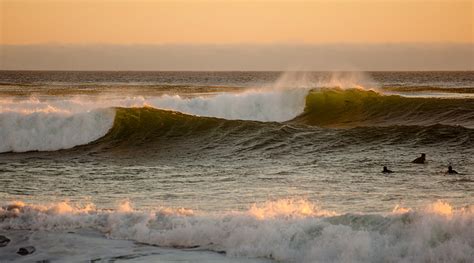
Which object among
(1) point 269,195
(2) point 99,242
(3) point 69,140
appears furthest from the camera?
(3) point 69,140

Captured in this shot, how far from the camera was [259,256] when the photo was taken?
10586mm

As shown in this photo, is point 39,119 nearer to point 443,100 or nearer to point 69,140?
point 69,140

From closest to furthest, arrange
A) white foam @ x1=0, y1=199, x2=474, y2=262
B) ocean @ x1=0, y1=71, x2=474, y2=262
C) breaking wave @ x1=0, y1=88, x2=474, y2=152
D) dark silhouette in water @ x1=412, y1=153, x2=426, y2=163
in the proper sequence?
white foam @ x1=0, y1=199, x2=474, y2=262, ocean @ x1=0, y1=71, x2=474, y2=262, dark silhouette in water @ x1=412, y1=153, x2=426, y2=163, breaking wave @ x1=0, y1=88, x2=474, y2=152

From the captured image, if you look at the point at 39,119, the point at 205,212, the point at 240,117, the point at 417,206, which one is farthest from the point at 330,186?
the point at 240,117

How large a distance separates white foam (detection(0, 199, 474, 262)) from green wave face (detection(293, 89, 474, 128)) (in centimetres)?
1852

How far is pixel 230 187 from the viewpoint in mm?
15805

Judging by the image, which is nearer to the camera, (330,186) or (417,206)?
(417,206)

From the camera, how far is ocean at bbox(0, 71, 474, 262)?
1060cm

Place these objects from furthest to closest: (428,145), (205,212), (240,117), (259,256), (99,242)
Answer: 1. (240,117)
2. (428,145)
3. (205,212)
4. (99,242)
5. (259,256)

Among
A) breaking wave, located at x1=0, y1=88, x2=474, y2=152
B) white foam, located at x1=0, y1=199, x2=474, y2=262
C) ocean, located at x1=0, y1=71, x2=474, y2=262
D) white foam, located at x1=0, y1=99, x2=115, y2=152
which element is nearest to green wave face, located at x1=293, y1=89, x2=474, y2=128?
breaking wave, located at x1=0, y1=88, x2=474, y2=152

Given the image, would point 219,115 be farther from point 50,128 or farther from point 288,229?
point 288,229

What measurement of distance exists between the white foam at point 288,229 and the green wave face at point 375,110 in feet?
60.8

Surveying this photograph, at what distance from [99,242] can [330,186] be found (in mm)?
5867

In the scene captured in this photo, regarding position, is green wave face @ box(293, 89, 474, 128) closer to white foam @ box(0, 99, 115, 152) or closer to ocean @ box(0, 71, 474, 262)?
ocean @ box(0, 71, 474, 262)
